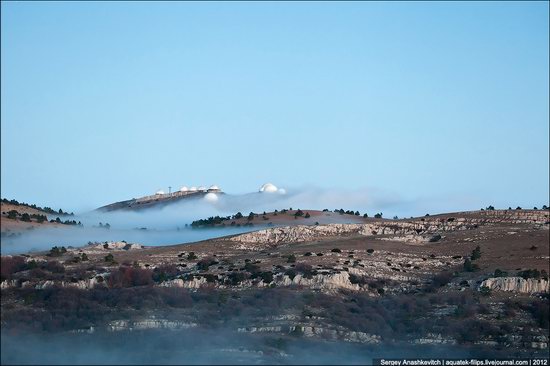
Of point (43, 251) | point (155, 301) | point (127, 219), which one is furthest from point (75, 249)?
point (127, 219)

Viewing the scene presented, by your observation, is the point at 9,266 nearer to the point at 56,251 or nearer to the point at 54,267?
the point at 54,267

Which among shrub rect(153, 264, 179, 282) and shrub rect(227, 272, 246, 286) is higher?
shrub rect(153, 264, 179, 282)

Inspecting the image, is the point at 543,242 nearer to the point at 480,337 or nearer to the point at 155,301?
the point at 480,337

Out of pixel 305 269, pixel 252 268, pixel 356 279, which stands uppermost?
pixel 252 268

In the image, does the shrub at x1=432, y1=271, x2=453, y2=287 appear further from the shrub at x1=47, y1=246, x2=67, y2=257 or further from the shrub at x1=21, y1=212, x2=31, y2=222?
the shrub at x1=21, y1=212, x2=31, y2=222

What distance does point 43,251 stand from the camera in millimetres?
82438

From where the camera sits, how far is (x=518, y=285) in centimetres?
8850

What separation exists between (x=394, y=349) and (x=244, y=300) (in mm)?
12234

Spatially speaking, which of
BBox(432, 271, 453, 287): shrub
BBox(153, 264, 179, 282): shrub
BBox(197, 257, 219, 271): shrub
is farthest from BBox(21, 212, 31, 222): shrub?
BBox(432, 271, 453, 287): shrub

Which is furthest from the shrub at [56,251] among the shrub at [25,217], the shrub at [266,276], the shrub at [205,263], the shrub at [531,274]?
the shrub at [531,274]

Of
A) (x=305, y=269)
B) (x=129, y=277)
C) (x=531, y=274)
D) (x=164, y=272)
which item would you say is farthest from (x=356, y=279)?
(x=129, y=277)

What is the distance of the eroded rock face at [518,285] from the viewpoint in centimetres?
8819

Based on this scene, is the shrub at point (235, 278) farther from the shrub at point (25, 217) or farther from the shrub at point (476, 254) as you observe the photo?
the shrub at point (476, 254)

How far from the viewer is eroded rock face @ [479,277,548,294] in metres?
88.2
